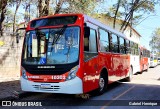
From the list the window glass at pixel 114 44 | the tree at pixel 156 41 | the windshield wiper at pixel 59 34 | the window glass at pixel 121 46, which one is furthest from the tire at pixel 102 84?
the tree at pixel 156 41

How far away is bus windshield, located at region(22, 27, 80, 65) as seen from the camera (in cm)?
874

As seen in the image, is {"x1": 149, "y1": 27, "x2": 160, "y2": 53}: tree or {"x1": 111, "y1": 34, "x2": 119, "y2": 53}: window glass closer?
{"x1": 111, "y1": 34, "x2": 119, "y2": 53}: window glass

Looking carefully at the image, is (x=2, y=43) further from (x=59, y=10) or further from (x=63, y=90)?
(x=63, y=90)

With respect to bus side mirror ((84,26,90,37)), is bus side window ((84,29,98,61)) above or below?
below

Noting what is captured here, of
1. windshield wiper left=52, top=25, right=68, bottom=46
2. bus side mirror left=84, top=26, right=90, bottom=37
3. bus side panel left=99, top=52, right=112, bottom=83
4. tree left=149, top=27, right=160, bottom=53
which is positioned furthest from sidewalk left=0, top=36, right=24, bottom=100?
tree left=149, top=27, right=160, bottom=53

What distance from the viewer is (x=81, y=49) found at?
28.8 feet

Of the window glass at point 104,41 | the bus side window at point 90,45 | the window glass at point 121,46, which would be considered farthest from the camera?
the window glass at point 121,46

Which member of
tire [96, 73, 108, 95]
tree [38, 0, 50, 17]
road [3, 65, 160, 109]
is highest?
tree [38, 0, 50, 17]

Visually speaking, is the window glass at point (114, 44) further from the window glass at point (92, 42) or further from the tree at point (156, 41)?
the tree at point (156, 41)

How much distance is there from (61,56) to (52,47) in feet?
1.56

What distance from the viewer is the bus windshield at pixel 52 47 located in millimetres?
8742

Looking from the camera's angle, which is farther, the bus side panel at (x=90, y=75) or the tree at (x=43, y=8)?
the tree at (x=43, y=8)

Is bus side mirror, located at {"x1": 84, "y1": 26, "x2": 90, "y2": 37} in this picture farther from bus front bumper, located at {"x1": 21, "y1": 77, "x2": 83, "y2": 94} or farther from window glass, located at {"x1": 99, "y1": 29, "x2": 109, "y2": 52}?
window glass, located at {"x1": 99, "y1": 29, "x2": 109, "y2": 52}

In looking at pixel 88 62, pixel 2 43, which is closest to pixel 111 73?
pixel 88 62
